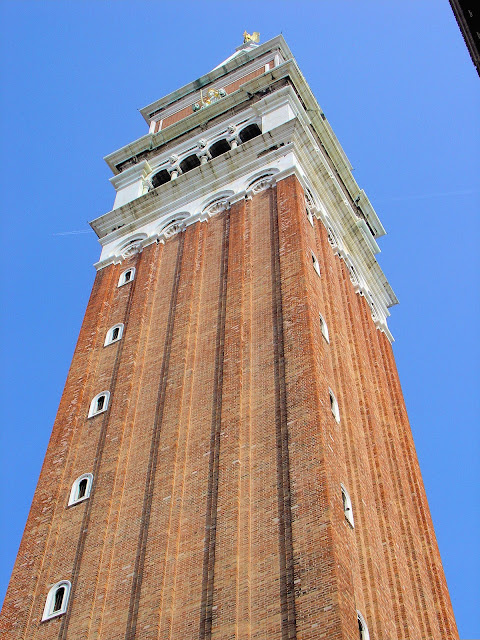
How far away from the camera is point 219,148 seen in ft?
138

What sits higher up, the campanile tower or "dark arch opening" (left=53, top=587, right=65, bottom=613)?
the campanile tower

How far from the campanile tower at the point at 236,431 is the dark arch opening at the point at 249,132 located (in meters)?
0.23

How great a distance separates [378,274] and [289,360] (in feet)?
56.7

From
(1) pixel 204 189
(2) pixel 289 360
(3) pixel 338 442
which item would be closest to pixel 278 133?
(1) pixel 204 189

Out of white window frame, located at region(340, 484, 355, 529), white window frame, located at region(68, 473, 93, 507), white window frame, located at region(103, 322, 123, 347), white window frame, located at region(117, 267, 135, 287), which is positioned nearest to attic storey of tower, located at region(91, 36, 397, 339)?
white window frame, located at region(117, 267, 135, 287)

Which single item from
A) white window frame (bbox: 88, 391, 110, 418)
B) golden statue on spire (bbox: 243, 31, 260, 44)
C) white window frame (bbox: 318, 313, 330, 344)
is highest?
golden statue on spire (bbox: 243, 31, 260, 44)

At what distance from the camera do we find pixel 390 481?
103 feet

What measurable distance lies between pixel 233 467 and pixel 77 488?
5517 millimetres

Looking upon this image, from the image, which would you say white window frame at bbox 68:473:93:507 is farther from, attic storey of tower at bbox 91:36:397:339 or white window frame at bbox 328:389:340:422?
attic storey of tower at bbox 91:36:397:339

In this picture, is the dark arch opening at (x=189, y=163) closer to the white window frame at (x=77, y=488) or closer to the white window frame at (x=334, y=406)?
the white window frame at (x=334, y=406)

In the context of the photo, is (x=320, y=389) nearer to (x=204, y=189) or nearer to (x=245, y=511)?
(x=245, y=511)

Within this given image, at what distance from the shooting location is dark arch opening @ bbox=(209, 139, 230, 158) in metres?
41.8

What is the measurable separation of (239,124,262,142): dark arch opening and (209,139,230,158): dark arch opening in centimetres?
75

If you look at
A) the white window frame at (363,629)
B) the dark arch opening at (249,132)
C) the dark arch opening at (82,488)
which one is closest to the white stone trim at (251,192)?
the dark arch opening at (249,132)
